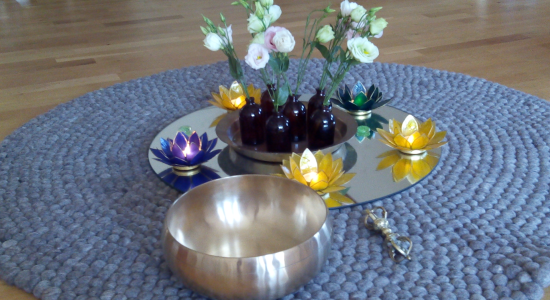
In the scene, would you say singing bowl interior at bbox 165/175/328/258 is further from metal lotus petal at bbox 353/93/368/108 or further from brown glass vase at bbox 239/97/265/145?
metal lotus petal at bbox 353/93/368/108

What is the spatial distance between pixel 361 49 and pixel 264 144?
0.34m

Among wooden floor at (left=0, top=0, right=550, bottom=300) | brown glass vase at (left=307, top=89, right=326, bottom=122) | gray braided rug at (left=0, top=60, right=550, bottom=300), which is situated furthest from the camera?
wooden floor at (left=0, top=0, right=550, bottom=300)

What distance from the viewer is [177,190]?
119cm

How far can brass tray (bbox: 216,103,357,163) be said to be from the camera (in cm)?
120

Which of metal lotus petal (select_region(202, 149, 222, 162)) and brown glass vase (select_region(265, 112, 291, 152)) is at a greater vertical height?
brown glass vase (select_region(265, 112, 291, 152))

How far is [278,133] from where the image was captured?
1.18 metres

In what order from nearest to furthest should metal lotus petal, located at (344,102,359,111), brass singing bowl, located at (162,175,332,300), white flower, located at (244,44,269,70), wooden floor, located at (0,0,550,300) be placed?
brass singing bowl, located at (162,175,332,300) → white flower, located at (244,44,269,70) → metal lotus petal, located at (344,102,359,111) → wooden floor, located at (0,0,550,300)

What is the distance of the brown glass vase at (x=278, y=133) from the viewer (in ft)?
3.87

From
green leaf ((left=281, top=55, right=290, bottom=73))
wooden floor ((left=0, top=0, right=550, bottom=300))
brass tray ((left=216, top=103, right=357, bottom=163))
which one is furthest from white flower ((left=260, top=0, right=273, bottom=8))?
wooden floor ((left=0, top=0, right=550, bottom=300))

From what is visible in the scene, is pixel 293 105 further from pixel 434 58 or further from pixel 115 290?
pixel 434 58

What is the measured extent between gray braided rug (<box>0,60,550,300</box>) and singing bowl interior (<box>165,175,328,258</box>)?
0.08 meters

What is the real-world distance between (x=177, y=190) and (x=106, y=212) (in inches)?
6.2

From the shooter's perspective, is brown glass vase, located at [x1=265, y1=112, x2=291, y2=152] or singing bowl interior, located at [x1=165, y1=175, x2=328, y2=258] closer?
singing bowl interior, located at [x1=165, y1=175, x2=328, y2=258]

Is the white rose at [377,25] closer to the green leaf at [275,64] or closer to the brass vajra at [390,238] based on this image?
the green leaf at [275,64]
